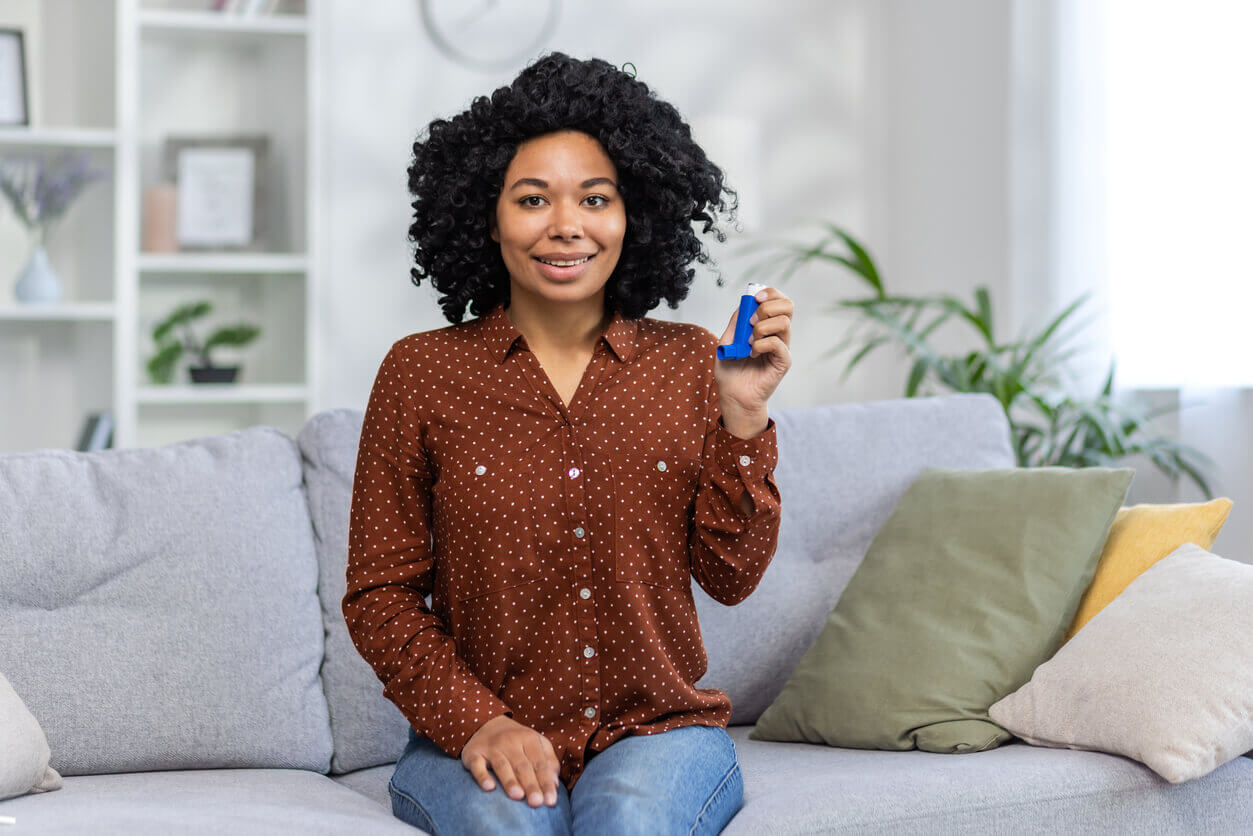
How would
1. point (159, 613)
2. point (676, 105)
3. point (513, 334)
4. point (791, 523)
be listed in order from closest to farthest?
point (513, 334) < point (159, 613) < point (791, 523) < point (676, 105)

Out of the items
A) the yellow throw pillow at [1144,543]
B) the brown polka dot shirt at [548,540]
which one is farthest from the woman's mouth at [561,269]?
the yellow throw pillow at [1144,543]

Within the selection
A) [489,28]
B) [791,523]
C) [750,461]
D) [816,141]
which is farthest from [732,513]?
[816,141]

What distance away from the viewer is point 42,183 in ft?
10.5

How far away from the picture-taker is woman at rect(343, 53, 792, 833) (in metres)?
1.39

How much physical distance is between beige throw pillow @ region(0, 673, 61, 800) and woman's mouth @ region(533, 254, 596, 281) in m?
0.76

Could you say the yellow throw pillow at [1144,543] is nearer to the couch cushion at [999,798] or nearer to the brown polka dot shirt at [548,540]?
the couch cushion at [999,798]

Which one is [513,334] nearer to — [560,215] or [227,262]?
[560,215]

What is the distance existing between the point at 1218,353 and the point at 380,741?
1847 millimetres

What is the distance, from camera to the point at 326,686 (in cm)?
176

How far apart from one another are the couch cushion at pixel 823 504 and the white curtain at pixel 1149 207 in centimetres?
79

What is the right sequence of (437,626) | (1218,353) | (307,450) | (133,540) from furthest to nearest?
1. (1218,353)
2. (307,450)
3. (133,540)
4. (437,626)

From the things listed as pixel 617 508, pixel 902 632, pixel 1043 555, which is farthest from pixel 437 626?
pixel 1043 555

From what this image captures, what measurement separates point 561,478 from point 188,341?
2.29m

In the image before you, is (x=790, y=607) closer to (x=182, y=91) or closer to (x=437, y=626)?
(x=437, y=626)
